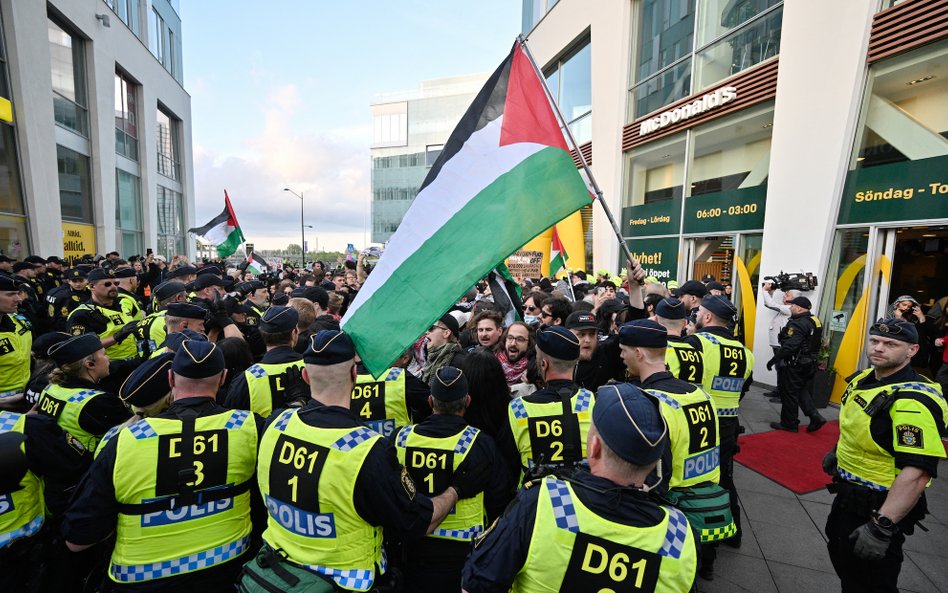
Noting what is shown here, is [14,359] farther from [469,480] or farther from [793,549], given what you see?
[793,549]

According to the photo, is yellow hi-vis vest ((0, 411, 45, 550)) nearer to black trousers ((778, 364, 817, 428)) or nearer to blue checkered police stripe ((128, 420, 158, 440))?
blue checkered police stripe ((128, 420, 158, 440))

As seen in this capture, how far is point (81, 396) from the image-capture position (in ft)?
9.18

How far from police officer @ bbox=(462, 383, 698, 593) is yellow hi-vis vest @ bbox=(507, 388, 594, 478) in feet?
3.10

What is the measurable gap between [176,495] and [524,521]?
1657 mm

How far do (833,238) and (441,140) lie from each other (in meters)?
56.0

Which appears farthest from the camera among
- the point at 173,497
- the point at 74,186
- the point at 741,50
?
the point at 74,186

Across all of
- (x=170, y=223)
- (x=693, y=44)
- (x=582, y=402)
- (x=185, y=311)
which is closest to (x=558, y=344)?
(x=582, y=402)

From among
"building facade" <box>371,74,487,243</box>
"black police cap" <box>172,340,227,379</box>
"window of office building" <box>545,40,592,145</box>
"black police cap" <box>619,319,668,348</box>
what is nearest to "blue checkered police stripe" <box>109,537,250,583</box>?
"black police cap" <box>172,340,227,379</box>

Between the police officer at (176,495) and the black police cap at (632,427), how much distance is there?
1.78 metres

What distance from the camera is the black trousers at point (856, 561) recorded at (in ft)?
8.64

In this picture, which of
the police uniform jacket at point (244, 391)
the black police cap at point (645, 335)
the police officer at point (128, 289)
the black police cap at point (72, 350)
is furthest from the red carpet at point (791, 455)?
the police officer at point (128, 289)

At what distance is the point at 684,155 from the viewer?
1155 cm

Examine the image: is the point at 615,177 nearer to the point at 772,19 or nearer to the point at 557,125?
the point at 772,19

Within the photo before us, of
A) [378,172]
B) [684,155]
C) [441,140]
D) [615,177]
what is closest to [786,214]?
[684,155]
